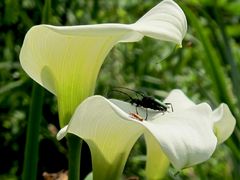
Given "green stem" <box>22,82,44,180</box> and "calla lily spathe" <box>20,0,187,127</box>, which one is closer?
"calla lily spathe" <box>20,0,187,127</box>

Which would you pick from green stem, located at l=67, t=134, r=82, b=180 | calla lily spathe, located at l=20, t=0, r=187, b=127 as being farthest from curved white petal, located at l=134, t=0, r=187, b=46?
green stem, located at l=67, t=134, r=82, b=180

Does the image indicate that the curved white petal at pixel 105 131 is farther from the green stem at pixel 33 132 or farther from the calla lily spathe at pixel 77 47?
the green stem at pixel 33 132

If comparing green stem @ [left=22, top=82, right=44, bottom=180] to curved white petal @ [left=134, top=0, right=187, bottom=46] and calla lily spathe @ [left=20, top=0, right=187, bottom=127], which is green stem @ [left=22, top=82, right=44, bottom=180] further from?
curved white petal @ [left=134, top=0, right=187, bottom=46]

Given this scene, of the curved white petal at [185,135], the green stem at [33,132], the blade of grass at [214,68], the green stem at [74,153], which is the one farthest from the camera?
the blade of grass at [214,68]

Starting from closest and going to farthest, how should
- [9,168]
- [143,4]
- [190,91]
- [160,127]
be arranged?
[160,127] → [9,168] → [190,91] → [143,4]

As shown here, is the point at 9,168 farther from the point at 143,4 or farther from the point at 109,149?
the point at 109,149

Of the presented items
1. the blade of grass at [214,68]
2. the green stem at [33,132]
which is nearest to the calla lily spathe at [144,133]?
the green stem at [33,132]

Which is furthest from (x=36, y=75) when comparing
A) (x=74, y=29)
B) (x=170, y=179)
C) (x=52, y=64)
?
(x=170, y=179)
